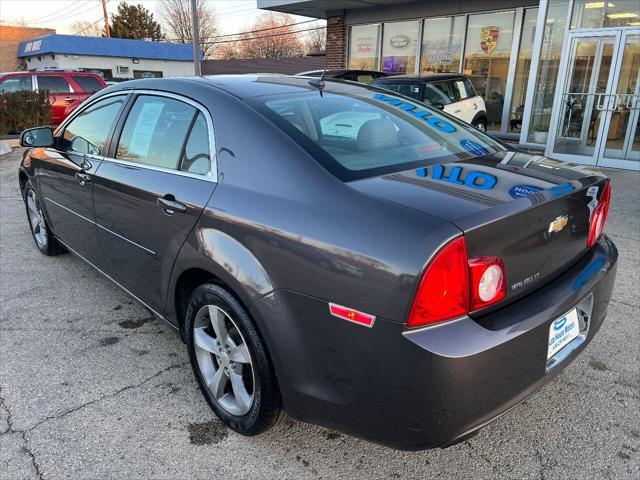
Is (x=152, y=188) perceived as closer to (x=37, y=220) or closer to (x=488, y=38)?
(x=37, y=220)

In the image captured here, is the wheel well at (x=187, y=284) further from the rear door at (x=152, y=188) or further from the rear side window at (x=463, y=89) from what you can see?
the rear side window at (x=463, y=89)

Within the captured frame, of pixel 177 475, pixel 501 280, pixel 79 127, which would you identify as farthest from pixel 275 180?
pixel 79 127

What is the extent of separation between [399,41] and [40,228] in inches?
465

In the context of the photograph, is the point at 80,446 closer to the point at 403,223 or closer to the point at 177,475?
the point at 177,475

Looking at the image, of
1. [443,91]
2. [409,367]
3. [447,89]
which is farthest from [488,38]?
[409,367]

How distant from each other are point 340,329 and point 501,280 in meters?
0.60

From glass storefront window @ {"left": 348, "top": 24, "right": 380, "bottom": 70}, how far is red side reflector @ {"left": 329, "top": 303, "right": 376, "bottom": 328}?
1397 centimetres

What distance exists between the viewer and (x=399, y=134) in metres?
2.52

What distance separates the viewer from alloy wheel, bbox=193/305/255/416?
2.26 m

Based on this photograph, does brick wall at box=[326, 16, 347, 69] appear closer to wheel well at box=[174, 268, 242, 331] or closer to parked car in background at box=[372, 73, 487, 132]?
parked car in background at box=[372, 73, 487, 132]

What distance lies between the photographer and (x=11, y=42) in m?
43.9

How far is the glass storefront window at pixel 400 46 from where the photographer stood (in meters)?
13.7

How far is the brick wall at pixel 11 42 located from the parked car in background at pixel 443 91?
45.6m

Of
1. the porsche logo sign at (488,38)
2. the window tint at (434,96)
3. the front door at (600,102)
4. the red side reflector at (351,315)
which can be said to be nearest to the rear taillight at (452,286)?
the red side reflector at (351,315)
